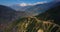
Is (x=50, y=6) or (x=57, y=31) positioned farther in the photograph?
(x=50, y=6)

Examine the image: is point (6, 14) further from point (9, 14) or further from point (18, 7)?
point (18, 7)

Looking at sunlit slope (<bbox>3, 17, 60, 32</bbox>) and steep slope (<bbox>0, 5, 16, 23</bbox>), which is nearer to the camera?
sunlit slope (<bbox>3, 17, 60, 32</bbox>)

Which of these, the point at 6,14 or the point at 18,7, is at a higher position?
the point at 18,7

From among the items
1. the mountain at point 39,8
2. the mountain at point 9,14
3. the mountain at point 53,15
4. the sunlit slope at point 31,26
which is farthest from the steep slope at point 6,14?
the mountain at point 53,15

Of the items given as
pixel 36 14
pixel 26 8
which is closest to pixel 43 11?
pixel 36 14

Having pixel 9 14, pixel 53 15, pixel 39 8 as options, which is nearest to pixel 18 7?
pixel 9 14

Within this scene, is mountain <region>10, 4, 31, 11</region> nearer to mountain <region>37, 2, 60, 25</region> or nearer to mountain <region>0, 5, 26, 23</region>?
mountain <region>0, 5, 26, 23</region>

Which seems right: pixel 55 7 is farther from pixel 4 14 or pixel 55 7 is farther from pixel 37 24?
pixel 4 14

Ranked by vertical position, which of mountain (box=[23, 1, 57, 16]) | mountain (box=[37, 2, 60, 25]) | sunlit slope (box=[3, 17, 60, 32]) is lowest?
sunlit slope (box=[3, 17, 60, 32])

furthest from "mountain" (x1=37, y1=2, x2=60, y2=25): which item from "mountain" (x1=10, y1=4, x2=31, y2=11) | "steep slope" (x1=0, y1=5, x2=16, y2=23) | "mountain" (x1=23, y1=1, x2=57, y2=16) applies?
"steep slope" (x1=0, y1=5, x2=16, y2=23)
